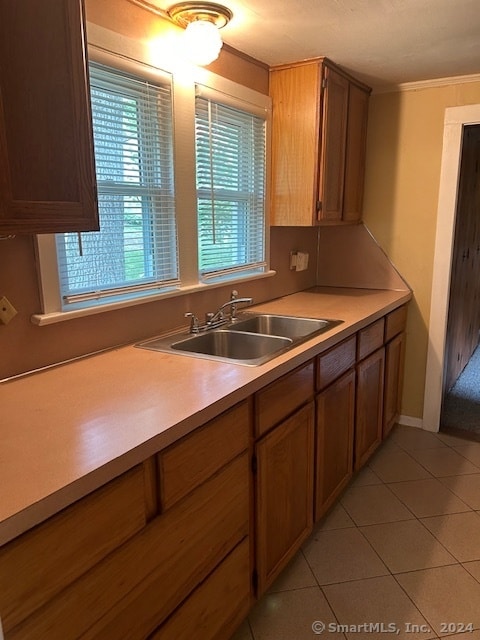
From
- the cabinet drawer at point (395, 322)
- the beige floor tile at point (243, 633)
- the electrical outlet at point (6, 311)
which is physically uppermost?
the electrical outlet at point (6, 311)

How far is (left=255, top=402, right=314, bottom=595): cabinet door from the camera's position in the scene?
5.30ft

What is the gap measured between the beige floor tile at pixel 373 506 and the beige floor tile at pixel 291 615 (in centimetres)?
53

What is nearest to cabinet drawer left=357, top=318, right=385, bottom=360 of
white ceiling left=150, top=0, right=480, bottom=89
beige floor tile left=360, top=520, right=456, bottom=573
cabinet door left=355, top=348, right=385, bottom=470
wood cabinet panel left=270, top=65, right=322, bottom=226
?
cabinet door left=355, top=348, right=385, bottom=470

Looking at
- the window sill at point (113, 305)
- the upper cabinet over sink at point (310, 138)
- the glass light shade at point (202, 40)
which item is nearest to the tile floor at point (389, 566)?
the window sill at point (113, 305)

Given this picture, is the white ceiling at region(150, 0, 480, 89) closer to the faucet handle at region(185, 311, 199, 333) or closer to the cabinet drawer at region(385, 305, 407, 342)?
the faucet handle at region(185, 311, 199, 333)

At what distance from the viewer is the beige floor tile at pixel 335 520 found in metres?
2.18

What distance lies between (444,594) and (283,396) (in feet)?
3.26

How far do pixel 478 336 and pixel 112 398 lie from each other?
508 cm

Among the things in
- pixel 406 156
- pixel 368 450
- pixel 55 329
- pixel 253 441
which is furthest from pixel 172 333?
pixel 406 156

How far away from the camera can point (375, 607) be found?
1.74 metres

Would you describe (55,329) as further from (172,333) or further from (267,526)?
(267,526)

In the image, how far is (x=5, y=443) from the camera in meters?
1.08

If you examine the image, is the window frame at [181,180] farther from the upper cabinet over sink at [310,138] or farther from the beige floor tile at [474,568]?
the beige floor tile at [474,568]

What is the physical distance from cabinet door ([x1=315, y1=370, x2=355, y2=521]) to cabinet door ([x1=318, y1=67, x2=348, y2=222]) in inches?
39.4
